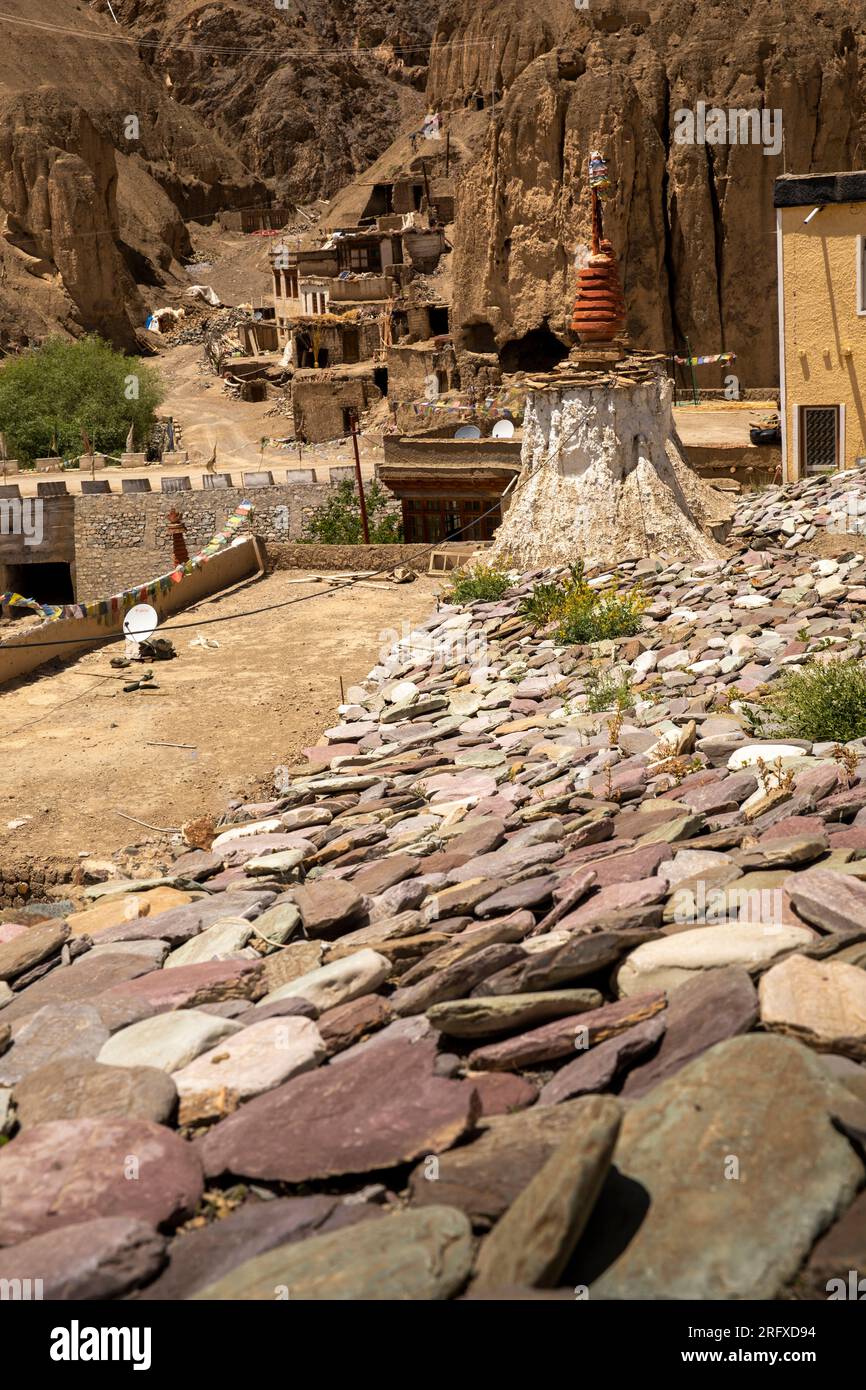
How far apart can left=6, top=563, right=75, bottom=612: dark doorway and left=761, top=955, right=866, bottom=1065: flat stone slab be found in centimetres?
3114

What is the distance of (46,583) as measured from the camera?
3491cm

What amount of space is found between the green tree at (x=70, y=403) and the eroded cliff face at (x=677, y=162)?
1328cm

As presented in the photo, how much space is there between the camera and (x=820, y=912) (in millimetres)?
5504

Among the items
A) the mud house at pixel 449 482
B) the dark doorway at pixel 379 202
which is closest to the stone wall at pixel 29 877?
the mud house at pixel 449 482

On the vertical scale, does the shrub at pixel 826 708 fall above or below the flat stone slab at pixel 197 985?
above

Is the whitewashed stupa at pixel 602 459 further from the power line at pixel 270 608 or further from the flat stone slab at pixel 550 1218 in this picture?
the flat stone slab at pixel 550 1218

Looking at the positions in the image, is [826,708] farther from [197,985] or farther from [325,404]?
[325,404]

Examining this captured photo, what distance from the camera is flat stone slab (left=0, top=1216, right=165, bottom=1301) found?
3934 mm

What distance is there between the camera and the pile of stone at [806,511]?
17.5 meters

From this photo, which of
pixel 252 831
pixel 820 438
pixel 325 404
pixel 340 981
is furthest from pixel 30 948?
pixel 325 404

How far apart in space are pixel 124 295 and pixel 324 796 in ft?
180

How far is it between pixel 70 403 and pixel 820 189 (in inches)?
1170

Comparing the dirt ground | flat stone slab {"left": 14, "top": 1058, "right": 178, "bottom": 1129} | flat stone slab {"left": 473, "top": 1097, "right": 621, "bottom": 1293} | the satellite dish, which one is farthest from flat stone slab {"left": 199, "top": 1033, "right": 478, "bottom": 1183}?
the satellite dish

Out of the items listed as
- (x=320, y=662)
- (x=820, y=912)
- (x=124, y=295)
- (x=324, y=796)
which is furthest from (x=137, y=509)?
(x=124, y=295)
